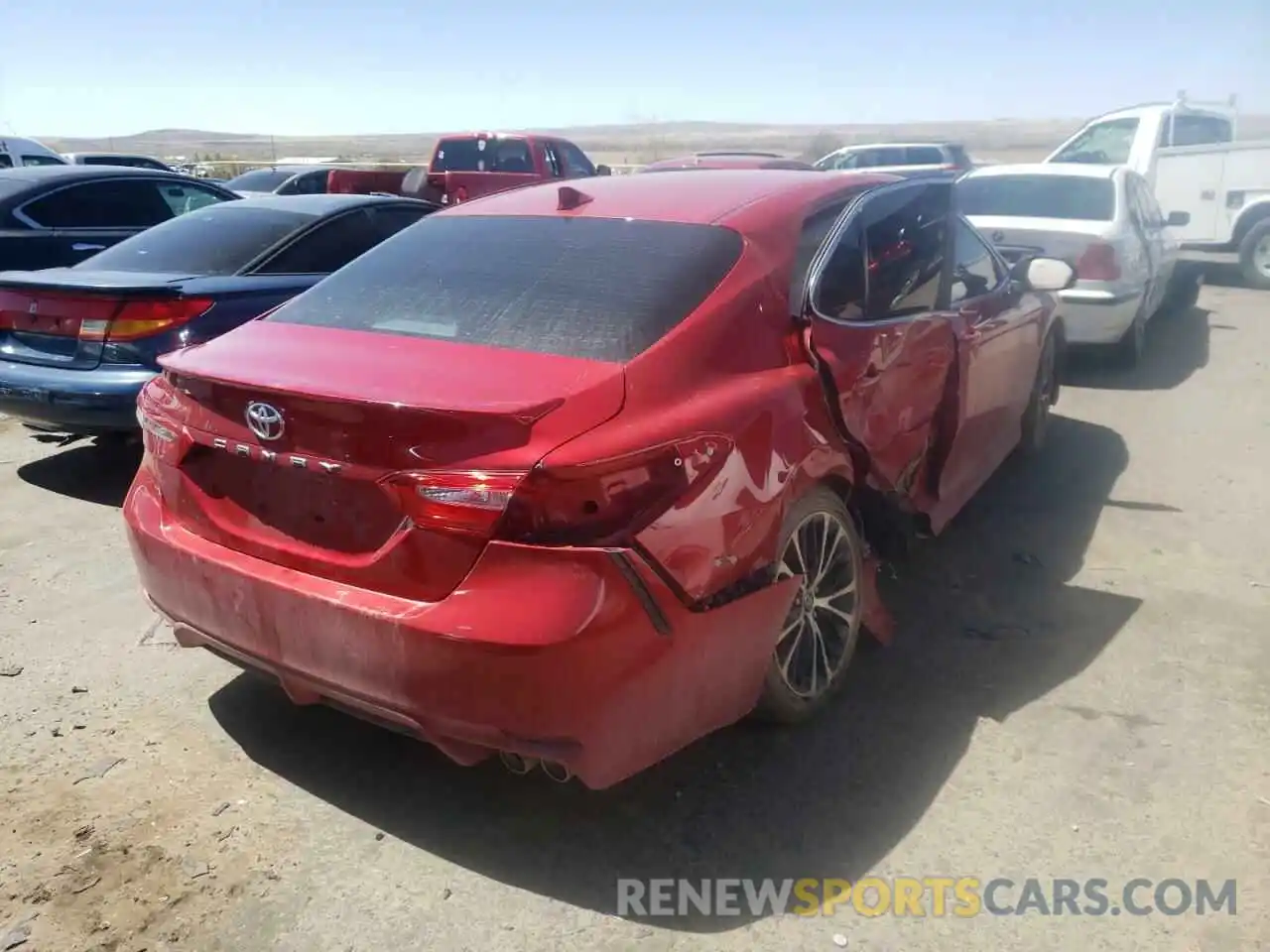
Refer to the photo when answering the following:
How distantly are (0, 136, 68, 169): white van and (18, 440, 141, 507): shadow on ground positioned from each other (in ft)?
40.5

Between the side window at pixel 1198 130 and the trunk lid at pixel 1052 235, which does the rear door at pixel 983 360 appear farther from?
the side window at pixel 1198 130

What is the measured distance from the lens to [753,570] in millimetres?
2836

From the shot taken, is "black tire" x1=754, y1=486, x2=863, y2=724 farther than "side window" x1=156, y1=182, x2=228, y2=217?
No

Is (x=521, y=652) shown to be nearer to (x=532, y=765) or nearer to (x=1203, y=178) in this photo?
(x=532, y=765)

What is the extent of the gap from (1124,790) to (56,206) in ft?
25.7

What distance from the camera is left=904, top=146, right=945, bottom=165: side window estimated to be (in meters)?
21.9

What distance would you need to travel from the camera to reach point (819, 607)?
3.37m

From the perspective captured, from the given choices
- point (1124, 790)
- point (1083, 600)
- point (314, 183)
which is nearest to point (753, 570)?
point (1124, 790)

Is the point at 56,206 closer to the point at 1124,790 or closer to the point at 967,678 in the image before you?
the point at 967,678

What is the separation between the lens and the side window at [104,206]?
7.73 meters

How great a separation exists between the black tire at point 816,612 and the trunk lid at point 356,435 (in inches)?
33.4

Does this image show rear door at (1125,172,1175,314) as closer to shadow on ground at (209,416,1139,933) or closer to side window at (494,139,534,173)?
shadow on ground at (209,416,1139,933)

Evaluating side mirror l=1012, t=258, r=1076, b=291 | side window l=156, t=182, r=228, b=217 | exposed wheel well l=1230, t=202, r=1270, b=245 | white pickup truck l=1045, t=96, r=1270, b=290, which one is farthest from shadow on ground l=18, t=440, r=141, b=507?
exposed wheel well l=1230, t=202, r=1270, b=245

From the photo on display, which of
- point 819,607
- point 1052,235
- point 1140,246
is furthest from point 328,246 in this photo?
point 1140,246
